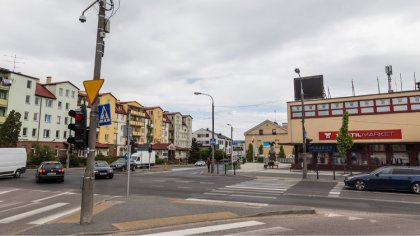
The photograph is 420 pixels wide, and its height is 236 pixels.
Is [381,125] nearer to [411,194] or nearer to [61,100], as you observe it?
[411,194]

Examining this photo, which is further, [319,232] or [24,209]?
[24,209]

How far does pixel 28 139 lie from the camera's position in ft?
165

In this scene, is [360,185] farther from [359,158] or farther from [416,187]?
[359,158]

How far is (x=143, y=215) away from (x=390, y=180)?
47.3 ft

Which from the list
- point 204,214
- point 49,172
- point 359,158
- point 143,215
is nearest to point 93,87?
point 143,215

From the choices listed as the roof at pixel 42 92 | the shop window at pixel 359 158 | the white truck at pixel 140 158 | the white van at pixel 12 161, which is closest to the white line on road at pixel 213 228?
the white van at pixel 12 161

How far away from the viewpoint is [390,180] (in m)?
17.2

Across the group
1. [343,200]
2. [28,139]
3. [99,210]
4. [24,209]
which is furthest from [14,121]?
[343,200]

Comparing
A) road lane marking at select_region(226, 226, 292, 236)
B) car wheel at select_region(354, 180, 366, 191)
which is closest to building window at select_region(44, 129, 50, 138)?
car wheel at select_region(354, 180, 366, 191)

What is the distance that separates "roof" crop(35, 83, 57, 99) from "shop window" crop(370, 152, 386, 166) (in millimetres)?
51084

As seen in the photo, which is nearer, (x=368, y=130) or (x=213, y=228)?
(x=213, y=228)

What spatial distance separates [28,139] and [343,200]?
167 ft

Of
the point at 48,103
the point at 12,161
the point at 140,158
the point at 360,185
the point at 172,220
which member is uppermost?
the point at 48,103

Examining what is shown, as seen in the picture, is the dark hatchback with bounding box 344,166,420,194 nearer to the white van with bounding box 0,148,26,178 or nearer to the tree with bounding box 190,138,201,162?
the white van with bounding box 0,148,26,178
